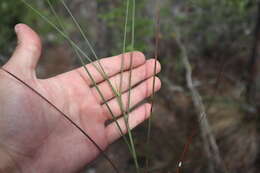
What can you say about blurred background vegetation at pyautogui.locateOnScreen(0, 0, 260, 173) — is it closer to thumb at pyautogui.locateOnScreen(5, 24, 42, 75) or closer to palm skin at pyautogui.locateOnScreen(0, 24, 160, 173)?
palm skin at pyautogui.locateOnScreen(0, 24, 160, 173)

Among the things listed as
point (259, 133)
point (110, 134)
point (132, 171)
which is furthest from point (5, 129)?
point (259, 133)

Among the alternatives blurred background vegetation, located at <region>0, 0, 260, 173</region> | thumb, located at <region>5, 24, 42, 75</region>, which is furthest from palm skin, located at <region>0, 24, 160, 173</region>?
blurred background vegetation, located at <region>0, 0, 260, 173</region>

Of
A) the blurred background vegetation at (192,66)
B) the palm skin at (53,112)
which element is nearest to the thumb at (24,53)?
the palm skin at (53,112)

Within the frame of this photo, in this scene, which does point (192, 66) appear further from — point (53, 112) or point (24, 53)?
point (24, 53)

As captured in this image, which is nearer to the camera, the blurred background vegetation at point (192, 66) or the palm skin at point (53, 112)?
the palm skin at point (53, 112)

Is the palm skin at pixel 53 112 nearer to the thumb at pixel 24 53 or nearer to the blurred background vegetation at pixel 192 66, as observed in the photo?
the thumb at pixel 24 53

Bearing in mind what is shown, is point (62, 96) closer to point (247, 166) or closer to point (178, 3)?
point (247, 166)
